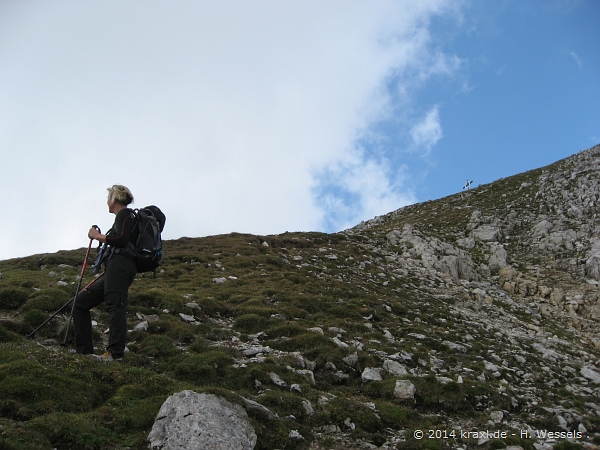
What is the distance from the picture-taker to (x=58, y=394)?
8.08m

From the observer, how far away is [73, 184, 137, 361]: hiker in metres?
9.70

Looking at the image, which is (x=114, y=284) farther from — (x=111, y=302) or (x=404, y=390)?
(x=404, y=390)

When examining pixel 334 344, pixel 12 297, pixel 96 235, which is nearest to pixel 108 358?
pixel 96 235

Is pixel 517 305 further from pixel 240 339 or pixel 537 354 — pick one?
pixel 240 339

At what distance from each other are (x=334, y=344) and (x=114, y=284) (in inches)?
328

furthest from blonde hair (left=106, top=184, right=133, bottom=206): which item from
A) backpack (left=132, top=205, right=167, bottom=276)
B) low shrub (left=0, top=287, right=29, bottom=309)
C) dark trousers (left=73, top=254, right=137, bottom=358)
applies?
low shrub (left=0, top=287, right=29, bottom=309)

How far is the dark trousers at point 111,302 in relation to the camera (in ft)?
31.8

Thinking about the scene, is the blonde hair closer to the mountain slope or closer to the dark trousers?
the dark trousers

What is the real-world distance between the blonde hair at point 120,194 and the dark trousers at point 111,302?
4.65ft

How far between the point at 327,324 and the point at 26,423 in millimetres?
12636

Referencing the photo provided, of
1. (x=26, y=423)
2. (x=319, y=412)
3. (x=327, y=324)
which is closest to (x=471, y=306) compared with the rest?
(x=327, y=324)

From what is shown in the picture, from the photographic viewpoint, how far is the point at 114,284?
382 inches

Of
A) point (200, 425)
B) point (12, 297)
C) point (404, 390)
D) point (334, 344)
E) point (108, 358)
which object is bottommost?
point (200, 425)

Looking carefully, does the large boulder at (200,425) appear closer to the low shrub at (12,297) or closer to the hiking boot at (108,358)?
the hiking boot at (108,358)
